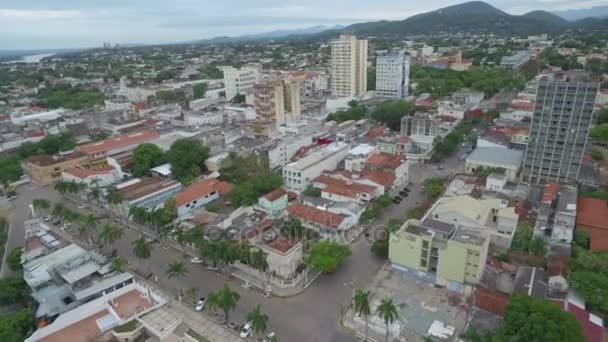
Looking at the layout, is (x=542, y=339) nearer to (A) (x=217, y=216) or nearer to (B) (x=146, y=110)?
(A) (x=217, y=216)

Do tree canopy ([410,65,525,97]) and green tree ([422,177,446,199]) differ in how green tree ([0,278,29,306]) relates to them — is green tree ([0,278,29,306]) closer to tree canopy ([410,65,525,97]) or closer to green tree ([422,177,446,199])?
green tree ([422,177,446,199])

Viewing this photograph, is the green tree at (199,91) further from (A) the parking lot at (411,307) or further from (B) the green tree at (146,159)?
(A) the parking lot at (411,307)

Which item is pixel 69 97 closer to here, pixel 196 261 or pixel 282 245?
pixel 196 261

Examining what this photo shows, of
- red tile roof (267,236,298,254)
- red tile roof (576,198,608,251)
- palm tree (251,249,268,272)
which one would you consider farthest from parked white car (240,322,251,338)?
red tile roof (576,198,608,251)

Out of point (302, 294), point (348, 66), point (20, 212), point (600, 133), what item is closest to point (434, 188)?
point (302, 294)

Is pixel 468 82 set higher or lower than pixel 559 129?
lower

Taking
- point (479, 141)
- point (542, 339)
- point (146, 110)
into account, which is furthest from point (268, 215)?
point (146, 110)
